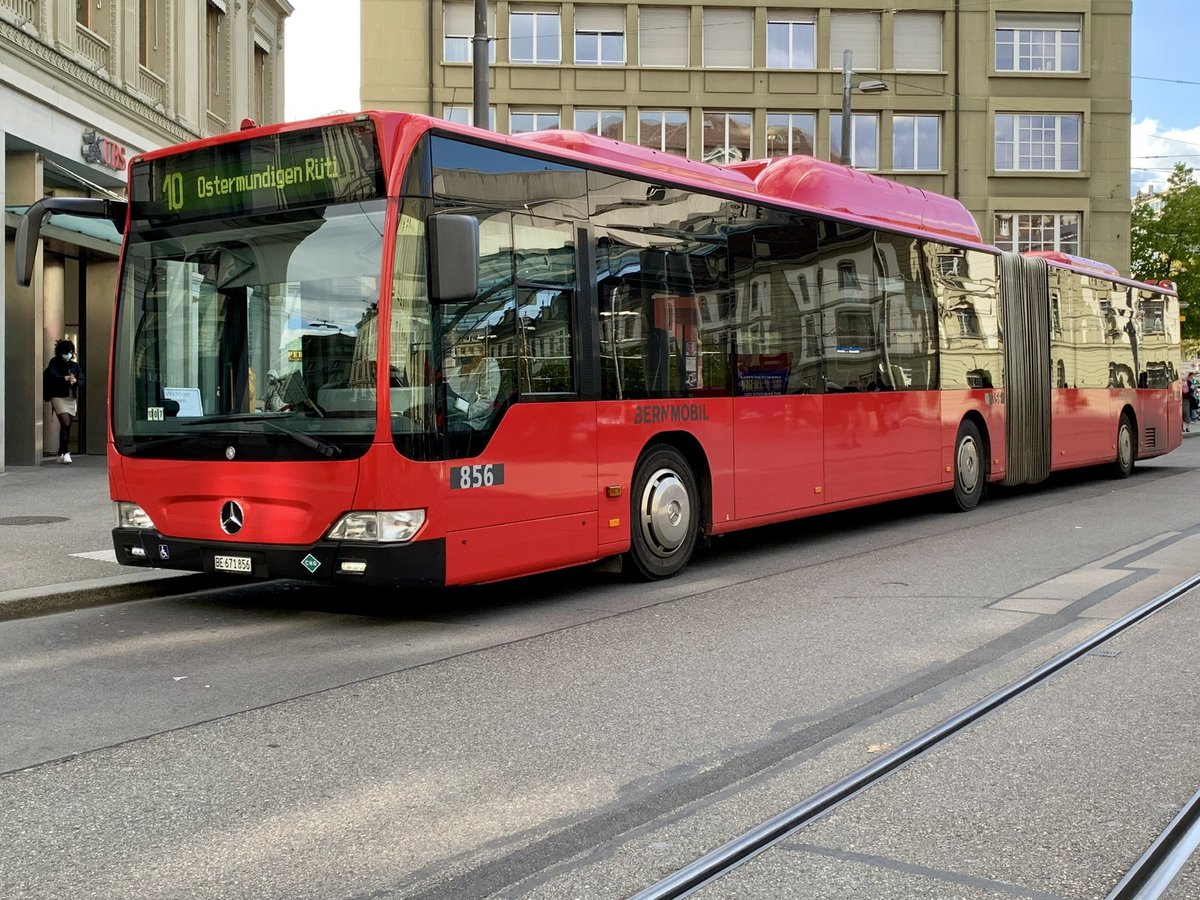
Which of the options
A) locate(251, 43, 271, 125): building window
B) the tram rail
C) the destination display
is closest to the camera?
the tram rail

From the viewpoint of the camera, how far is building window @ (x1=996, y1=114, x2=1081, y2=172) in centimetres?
4222

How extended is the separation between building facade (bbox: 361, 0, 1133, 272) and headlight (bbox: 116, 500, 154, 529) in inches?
1327

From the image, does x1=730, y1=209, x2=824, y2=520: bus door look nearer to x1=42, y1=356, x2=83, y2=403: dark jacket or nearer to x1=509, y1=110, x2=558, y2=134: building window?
x1=42, y1=356, x2=83, y2=403: dark jacket

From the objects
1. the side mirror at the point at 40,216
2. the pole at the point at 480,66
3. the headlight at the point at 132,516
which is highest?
the pole at the point at 480,66

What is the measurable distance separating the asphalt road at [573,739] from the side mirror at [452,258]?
193 centimetres

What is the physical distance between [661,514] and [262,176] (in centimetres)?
361

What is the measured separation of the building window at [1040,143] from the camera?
42.2 m

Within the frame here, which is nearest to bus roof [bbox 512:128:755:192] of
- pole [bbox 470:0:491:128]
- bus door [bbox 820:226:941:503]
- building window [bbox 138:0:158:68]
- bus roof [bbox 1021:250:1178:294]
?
bus door [bbox 820:226:941:503]

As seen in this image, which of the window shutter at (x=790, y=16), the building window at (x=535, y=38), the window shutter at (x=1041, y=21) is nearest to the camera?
the building window at (x=535, y=38)

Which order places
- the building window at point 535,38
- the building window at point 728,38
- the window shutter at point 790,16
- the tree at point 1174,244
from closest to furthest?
1. the building window at point 535,38
2. the building window at point 728,38
3. the window shutter at point 790,16
4. the tree at point 1174,244

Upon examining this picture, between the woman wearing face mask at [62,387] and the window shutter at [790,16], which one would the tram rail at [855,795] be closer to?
the woman wearing face mask at [62,387]

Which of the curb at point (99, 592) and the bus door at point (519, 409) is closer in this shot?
the bus door at point (519, 409)

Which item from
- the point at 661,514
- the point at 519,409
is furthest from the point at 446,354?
the point at 661,514

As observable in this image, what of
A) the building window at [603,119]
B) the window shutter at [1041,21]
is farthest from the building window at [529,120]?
the window shutter at [1041,21]
